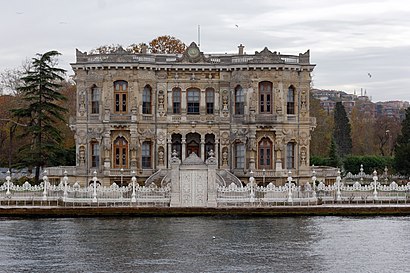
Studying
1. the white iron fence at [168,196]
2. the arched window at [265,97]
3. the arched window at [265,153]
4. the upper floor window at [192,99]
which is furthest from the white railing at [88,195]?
the arched window at [265,97]

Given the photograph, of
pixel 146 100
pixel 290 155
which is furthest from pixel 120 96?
pixel 290 155

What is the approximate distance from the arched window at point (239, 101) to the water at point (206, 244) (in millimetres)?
16933

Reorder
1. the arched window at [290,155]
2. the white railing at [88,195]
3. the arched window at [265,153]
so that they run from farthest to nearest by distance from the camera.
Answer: the arched window at [290,155], the arched window at [265,153], the white railing at [88,195]

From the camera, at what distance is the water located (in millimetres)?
31062

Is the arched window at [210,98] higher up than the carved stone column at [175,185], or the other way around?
the arched window at [210,98]

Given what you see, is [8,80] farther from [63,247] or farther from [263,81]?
[63,247]

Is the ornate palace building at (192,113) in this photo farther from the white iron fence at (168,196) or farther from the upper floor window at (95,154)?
the white iron fence at (168,196)

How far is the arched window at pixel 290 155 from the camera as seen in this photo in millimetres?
59812

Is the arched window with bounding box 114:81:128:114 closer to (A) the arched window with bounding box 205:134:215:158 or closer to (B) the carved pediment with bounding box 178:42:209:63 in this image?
(B) the carved pediment with bounding box 178:42:209:63

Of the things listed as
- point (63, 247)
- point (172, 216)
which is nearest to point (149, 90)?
point (172, 216)

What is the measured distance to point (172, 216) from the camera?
44.9m

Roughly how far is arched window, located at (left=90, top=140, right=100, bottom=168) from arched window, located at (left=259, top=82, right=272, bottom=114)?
1026cm

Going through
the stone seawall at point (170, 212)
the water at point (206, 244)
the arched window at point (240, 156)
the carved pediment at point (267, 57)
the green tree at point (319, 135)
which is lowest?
the water at point (206, 244)

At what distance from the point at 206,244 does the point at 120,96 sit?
25.4 metres
